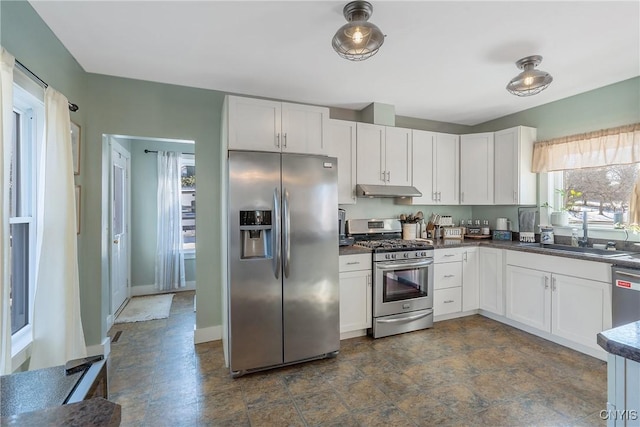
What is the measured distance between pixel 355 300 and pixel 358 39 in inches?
90.3

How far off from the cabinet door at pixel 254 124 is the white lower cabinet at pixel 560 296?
2817 millimetres

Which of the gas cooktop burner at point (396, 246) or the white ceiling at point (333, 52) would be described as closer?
the white ceiling at point (333, 52)

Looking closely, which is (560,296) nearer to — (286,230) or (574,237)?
(574,237)

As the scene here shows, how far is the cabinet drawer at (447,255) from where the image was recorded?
11.3ft

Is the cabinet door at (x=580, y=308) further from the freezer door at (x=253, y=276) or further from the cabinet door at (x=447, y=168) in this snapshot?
the freezer door at (x=253, y=276)

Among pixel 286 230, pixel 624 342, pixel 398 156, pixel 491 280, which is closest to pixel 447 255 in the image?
pixel 491 280

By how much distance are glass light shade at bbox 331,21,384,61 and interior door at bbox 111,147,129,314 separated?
328 cm

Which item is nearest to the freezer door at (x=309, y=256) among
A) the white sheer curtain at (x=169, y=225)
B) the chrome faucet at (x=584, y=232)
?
the chrome faucet at (x=584, y=232)

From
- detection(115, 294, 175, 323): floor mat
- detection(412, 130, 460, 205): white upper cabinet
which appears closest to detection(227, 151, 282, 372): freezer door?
detection(115, 294, 175, 323): floor mat

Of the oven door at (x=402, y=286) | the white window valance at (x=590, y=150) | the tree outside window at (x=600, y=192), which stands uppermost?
the white window valance at (x=590, y=150)

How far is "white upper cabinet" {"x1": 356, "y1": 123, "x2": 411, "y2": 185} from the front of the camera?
353 centimetres

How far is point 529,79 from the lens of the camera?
7.82 feet

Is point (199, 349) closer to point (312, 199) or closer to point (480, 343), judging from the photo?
point (312, 199)

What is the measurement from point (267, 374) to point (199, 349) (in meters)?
0.86
